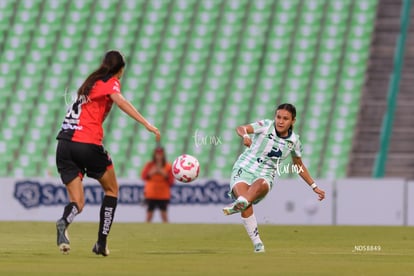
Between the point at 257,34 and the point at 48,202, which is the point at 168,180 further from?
the point at 257,34

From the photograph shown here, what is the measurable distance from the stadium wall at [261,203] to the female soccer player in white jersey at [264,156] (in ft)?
33.0

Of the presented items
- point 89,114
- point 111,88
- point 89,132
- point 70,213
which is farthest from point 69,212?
point 111,88

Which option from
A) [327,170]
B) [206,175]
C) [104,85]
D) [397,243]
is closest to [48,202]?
[206,175]

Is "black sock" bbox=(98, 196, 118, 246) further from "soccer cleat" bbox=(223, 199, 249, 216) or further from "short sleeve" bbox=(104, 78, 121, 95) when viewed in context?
"soccer cleat" bbox=(223, 199, 249, 216)

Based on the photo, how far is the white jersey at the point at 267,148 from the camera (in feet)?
42.4

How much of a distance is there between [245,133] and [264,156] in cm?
56

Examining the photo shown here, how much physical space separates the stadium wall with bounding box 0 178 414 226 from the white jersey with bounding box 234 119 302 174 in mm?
10083

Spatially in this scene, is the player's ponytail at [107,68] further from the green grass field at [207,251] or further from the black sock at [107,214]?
the green grass field at [207,251]

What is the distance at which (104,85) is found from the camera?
11.0m

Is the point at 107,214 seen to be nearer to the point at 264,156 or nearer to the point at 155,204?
the point at 264,156

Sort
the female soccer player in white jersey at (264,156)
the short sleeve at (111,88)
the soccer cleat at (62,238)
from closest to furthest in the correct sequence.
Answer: the soccer cleat at (62,238) < the short sleeve at (111,88) < the female soccer player in white jersey at (264,156)

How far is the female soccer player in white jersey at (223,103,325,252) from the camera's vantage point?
12.7 metres

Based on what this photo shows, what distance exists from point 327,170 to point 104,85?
1611cm

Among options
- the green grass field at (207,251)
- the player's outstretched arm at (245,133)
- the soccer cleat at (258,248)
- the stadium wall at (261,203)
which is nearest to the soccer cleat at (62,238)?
the green grass field at (207,251)
